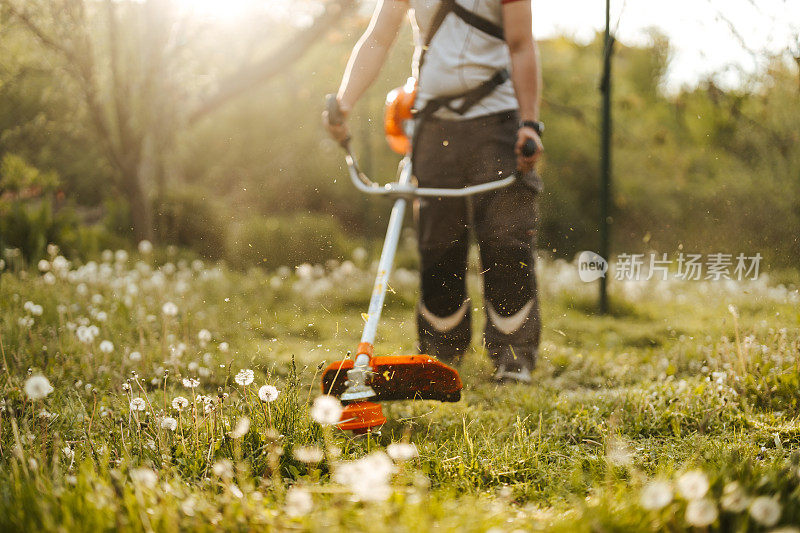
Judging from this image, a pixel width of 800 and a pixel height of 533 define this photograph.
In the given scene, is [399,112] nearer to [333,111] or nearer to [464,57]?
[464,57]

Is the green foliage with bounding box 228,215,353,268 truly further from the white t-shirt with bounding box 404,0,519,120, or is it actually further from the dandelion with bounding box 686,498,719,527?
the dandelion with bounding box 686,498,719,527

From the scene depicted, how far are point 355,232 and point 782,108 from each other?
212 inches

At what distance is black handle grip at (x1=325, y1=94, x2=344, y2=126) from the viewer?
2.58 meters

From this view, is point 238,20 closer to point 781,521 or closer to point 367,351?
point 367,351

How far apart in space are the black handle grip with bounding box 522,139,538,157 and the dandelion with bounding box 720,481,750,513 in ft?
5.03

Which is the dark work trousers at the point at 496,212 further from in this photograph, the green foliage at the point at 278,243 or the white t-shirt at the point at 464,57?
the green foliage at the point at 278,243

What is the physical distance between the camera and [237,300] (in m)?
4.38

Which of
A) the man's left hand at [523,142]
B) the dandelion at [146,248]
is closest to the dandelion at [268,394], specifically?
the man's left hand at [523,142]

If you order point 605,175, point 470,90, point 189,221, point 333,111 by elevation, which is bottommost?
point 189,221

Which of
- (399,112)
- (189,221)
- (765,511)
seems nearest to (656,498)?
(765,511)

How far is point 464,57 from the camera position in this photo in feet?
9.12

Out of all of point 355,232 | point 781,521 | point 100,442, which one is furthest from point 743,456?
point 355,232

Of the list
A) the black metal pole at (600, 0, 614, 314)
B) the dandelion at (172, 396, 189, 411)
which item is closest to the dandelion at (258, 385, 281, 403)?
the dandelion at (172, 396, 189, 411)

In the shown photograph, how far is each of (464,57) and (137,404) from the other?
71.8 inches
